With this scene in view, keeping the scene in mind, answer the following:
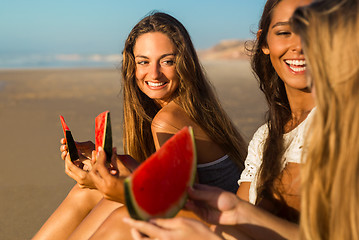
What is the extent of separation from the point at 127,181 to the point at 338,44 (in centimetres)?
108

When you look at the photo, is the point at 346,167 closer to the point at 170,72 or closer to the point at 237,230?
the point at 237,230

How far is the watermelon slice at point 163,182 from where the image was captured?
1.96 meters

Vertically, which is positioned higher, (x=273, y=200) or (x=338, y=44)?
(x=338, y=44)

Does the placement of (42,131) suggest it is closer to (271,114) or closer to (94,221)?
(94,221)

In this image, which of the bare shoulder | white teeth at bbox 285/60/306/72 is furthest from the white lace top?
the bare shoulder

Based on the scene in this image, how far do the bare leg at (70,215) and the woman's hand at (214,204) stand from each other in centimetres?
138

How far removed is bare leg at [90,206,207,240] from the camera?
2432 mm

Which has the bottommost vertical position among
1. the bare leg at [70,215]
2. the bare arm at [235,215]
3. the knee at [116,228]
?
the bare leg at [70,215]

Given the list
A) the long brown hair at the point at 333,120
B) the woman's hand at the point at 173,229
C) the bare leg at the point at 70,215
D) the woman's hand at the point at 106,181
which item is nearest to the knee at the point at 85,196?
the bare leg at the point at 70,215

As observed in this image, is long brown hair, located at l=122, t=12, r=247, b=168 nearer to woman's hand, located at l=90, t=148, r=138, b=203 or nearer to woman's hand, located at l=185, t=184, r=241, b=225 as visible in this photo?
woman's hand, located at l=90, t=148, r=138, b=203

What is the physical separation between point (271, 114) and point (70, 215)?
1780 millimetres

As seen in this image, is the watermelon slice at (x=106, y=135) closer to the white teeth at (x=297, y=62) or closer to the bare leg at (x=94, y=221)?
the bare leg at (x=94, y=221)

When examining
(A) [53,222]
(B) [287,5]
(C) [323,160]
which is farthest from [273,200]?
(A) [53,222]

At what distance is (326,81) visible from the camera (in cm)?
175
